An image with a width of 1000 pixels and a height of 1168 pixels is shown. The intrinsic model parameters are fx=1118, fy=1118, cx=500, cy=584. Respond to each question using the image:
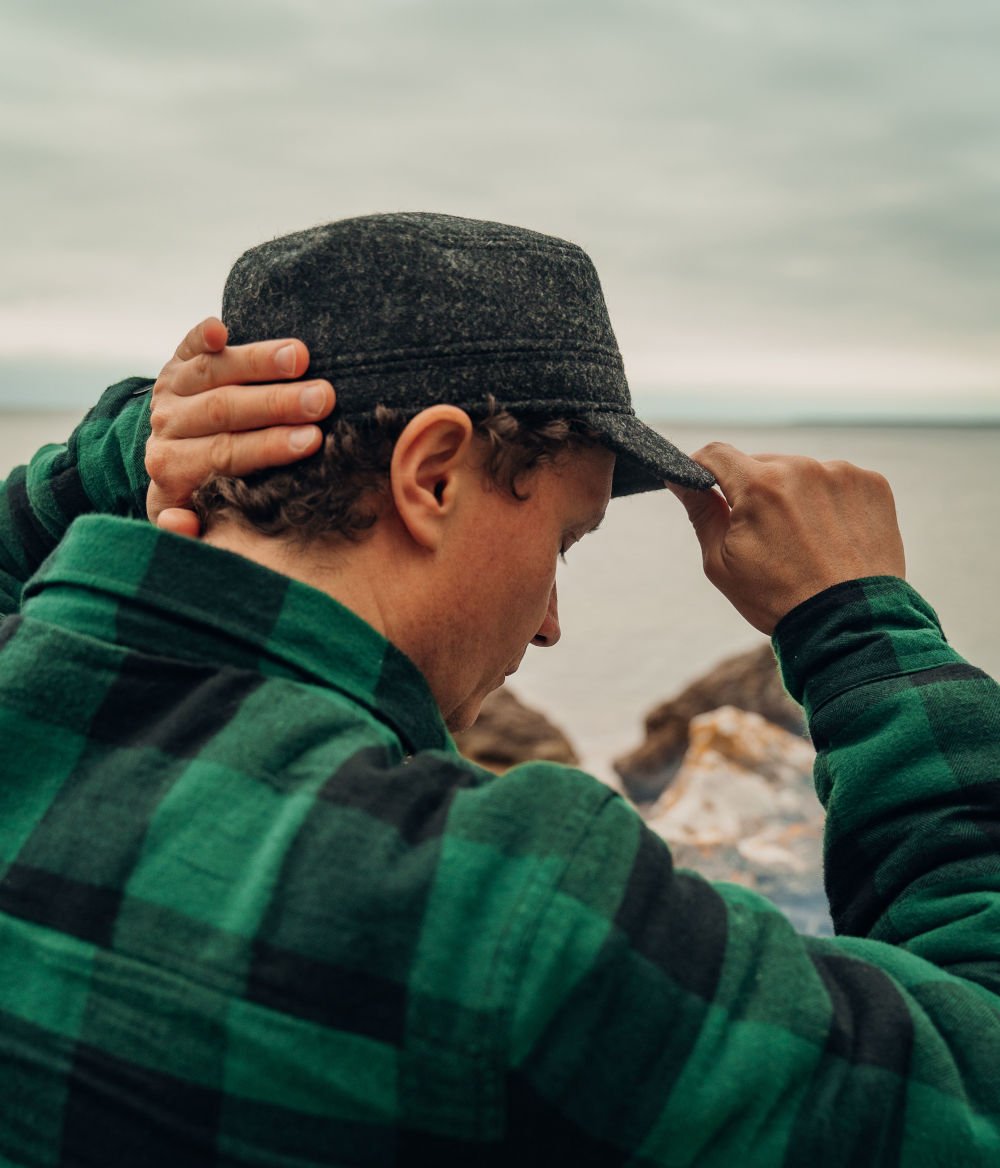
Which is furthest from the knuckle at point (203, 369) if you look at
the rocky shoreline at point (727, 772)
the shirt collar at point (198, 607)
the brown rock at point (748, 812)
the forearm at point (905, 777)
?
the brown rock at point (748, 812)

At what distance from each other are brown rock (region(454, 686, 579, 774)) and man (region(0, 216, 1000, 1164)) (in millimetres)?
4236

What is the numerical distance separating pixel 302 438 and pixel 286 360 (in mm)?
A: 96

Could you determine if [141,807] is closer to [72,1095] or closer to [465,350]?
[72,1095]

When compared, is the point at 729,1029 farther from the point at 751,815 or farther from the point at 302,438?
the point at 751,815

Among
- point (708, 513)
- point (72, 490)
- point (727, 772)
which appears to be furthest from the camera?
point (727, 772)

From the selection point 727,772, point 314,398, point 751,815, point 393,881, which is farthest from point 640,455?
point 727,772

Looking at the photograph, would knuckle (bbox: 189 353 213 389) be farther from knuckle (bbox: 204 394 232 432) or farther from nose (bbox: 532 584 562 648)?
nose (bbox: 532 584 562 648)

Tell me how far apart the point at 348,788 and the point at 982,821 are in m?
0.75

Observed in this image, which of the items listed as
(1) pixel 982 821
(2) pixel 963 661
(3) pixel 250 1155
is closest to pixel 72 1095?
(3) pixel 250 1155

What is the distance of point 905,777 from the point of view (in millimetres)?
1317

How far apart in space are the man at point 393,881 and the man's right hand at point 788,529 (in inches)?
10.8

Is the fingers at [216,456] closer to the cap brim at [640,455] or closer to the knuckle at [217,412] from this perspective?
the knuckle at [217,412]

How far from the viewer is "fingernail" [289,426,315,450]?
1310 mm

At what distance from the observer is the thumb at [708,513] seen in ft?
5.73
